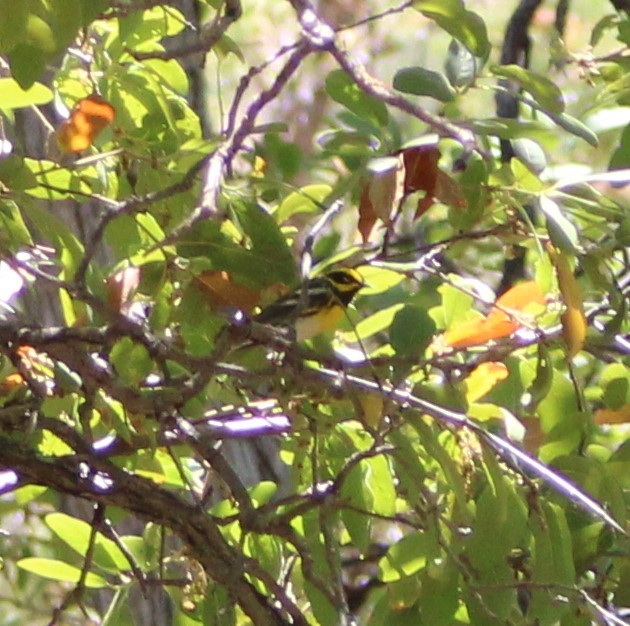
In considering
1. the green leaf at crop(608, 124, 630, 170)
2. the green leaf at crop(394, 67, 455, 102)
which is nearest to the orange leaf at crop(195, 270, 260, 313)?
the green leaf at crop(394, 67, 455, 102)

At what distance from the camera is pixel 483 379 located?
131 cm

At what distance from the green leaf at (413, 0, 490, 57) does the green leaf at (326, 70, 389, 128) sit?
13cm

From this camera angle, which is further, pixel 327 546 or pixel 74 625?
pixel 74 625

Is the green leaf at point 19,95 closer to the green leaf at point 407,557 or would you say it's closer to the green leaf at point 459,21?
the green leaf at point 459,21

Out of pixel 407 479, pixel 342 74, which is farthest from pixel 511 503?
pixel 342 74

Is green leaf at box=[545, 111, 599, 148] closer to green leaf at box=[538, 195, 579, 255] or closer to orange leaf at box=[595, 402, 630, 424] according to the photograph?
Answer: green leaf at box=[538, 195, 579, 255]

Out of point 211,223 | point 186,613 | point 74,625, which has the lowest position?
point 74,625

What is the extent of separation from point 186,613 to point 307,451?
0.25 m

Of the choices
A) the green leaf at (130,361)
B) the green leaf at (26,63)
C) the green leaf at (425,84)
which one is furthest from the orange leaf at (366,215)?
the green leaf at (26,63)

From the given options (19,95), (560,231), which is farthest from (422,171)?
(19,95)

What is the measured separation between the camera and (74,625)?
9.64 ft

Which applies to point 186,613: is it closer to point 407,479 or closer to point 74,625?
point 407,479

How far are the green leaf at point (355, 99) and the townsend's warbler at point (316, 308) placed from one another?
16 cm

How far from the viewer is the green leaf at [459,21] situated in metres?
1.10
